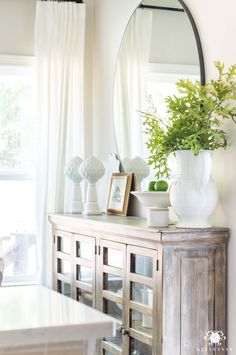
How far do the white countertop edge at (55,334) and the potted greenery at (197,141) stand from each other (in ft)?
3.42

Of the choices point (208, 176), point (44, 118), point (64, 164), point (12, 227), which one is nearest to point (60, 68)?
point (44, 118)

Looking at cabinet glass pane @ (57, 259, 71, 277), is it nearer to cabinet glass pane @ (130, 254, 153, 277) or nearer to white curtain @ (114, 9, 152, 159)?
white curtain @ (114, 9, 152, 159)

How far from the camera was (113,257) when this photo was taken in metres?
2.96

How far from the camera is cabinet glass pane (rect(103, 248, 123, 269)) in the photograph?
9.38 ft

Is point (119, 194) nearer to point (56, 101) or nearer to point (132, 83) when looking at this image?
point (132, 83)

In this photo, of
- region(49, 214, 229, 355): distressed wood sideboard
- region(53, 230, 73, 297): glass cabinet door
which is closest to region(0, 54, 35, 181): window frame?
region(53, 230, 73, 297): glass cabinet door

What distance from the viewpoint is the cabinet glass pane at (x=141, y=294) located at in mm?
2539

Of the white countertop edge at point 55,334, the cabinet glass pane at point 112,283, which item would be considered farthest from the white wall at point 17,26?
the white countertop edge at point 55,334

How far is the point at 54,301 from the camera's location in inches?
70.4

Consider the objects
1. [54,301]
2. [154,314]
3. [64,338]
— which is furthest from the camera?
[154,314]

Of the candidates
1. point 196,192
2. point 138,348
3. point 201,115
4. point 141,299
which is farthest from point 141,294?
point 201,115

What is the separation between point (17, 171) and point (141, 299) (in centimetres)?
196

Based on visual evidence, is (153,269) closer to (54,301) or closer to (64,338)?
(54,301)

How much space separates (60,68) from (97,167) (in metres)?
0.93
